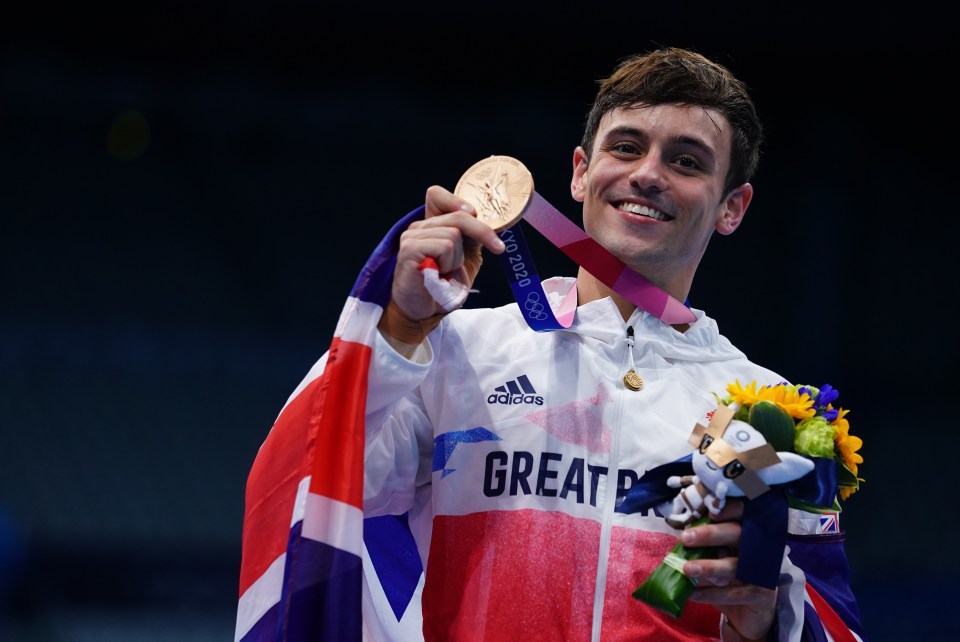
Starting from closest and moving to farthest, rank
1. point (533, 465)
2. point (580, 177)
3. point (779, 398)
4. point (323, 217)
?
point (779, 398)
point (533, 465)
point (580, 177)
point (323, 217)

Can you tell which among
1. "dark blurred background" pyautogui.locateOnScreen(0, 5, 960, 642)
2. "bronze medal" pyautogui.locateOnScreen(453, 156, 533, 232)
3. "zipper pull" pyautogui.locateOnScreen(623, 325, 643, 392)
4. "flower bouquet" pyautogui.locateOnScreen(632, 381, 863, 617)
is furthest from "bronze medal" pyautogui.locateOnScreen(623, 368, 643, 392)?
"dark blurred background" pyautogui.locateOnScreen(0, 5, 960, 642)

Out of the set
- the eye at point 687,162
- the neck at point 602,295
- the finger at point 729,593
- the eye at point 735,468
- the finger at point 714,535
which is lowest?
the finger at point 729,593

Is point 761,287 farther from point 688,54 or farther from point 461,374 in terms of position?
point 461,374

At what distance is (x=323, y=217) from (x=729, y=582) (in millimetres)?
5115

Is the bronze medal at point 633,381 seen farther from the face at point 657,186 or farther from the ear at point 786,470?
the ear at point 786,470

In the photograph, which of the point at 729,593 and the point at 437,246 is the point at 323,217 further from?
the point at 729,593

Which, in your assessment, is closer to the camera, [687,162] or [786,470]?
[786,470]

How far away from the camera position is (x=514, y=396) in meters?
2.12

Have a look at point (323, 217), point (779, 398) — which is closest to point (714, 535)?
point (779, 398)

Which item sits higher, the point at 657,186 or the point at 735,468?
the point at 657,186

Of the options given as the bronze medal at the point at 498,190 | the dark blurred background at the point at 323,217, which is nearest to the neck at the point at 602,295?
the bronze medal at the point at 498,190

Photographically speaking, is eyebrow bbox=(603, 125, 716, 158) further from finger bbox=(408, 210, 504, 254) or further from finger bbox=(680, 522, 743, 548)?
finger bbox=(680, 522, 743, 548)

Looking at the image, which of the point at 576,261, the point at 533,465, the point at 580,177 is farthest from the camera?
the point at 580,177

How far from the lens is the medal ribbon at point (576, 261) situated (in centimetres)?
213
